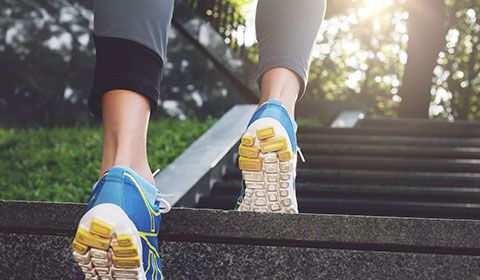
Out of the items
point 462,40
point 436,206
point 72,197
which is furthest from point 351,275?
point 462,40

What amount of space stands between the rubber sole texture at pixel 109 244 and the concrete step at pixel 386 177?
416 cm

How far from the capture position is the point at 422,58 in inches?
521

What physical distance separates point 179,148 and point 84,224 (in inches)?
192

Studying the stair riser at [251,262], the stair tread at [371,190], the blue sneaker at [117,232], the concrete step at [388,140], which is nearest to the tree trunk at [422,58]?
the concrete step at [388,140]

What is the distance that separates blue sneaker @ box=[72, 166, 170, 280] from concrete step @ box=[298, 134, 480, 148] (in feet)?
17.6

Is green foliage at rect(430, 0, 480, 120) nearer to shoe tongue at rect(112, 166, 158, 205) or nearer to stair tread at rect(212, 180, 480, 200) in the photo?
stair tread at rect(212, 180, 480, 200)

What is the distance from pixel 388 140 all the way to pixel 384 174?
1433 millimetres

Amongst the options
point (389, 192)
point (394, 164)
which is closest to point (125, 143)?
point (389, 192)

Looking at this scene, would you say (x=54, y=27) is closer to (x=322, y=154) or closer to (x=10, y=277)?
(x=322, y=154)

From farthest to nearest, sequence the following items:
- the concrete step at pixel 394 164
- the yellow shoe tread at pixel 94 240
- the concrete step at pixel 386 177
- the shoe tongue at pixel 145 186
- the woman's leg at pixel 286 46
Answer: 1. the concrete step at pixel 394 164
2. the concrete step at pixel 386 177
3. the woman's leg at pixel 286 46
4. the shoe tongue at pixel 145 186
5. the yellow shoe tread at pixel 94 240

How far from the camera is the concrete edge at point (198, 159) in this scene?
4.72m

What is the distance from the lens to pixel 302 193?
5191mm

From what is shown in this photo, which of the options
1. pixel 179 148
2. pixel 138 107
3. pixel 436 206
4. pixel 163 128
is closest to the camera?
pixel 138 107

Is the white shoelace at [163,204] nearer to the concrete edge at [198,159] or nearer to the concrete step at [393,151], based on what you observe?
the concrete edge at [198,159]
